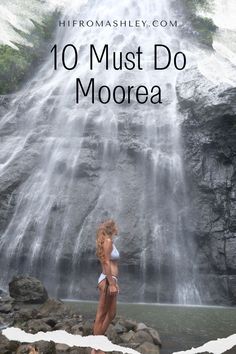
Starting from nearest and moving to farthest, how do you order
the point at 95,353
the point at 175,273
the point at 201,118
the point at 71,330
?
the point at 95,353 → the point at 71,330 → the point at 175,273 → the point at 201,118

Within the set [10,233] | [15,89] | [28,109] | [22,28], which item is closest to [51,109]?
[28,109]

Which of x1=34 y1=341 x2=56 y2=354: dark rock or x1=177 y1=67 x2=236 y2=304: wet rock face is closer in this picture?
x1=34 y1=341 x2=56 y2=354: dark rock

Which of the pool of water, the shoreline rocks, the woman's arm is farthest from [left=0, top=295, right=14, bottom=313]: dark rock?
the woman's arm

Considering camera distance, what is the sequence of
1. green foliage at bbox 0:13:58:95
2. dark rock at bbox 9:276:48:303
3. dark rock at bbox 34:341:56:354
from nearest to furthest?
dark rock at bbox 34:341:56:354 < dark rock at bbox 9:276:48:303 < green foliage at bbox 0:13:58:95

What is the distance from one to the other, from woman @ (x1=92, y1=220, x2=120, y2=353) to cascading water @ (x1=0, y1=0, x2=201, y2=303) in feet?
41.1

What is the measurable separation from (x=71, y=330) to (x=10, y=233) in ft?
39.8

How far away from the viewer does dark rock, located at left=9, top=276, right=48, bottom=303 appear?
15195mm

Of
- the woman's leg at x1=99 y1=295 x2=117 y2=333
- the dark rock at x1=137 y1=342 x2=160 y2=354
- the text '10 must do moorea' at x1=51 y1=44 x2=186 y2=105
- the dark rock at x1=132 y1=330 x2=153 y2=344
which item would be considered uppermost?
the text '10 must do moorea' at x1=51 y1=44 x2=186 y2=105

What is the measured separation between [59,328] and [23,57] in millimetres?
32976

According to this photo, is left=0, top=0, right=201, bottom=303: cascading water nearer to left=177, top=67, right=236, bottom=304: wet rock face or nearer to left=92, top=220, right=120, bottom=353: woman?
left=177, top=67, right=236, bottom=304: wet rock face

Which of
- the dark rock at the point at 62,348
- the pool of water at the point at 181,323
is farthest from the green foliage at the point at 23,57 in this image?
the dark rock at the point at 62,348

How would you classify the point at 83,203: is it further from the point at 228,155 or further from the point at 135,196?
the point at 228,155

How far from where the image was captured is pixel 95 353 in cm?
634

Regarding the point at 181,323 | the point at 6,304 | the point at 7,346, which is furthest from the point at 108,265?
the point at 6,304
